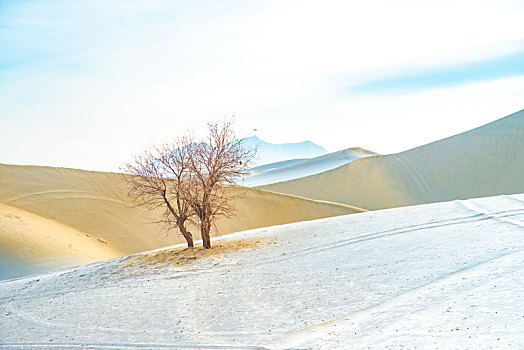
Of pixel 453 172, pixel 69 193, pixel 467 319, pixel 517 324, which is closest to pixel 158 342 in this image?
pixel 467 319

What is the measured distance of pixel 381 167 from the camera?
54.7 metres

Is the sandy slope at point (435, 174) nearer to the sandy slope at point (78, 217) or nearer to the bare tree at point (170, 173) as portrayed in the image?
the sandy slope at point (78, 217)

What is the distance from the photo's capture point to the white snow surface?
7070mm

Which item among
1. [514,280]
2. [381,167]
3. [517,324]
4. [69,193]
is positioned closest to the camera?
[517,324]

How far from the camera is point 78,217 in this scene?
27.7m

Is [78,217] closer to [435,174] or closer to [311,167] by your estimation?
[435,174]

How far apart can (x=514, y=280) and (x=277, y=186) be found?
154 ft

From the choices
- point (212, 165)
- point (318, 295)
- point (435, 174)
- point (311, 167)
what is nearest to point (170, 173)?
point (212, 165)

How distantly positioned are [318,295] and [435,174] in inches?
1812

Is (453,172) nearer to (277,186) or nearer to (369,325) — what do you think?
(277,186)

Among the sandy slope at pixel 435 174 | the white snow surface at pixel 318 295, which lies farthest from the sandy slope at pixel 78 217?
the sandy slope at pixel 435 174

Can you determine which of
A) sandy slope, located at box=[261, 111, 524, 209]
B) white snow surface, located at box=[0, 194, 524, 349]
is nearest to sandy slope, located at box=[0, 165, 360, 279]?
white snow surface, located at box=[0, 194, 524, 349]

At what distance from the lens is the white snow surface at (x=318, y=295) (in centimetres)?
707

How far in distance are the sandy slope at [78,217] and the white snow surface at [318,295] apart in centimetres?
612
